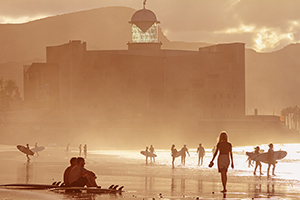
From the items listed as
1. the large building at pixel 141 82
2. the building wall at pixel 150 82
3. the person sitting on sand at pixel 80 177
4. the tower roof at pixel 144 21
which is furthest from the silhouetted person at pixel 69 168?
the tower roof at pixel 144 21

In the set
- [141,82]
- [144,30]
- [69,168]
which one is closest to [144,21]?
[144,30]

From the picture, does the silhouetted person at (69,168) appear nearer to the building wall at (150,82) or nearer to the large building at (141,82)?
the large building at (141,82)

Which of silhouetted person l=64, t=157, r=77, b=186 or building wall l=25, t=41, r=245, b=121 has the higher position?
building wall l=25, t=41, r=245, b=121

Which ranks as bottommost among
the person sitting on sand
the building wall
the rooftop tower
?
the person sitting on sand

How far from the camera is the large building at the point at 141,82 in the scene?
120188 millimetres

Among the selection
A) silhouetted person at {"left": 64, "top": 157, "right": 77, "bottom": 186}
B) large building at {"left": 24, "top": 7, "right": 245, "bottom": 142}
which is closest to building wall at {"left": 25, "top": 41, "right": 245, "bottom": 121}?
large building at {"left": 24, "top": 7, "right": 245, "bottom": 142}

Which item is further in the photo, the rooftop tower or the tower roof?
the rooftop tower

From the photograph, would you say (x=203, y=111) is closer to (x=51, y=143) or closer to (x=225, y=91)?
(x=225, y=91)

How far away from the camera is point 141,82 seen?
4921 inches

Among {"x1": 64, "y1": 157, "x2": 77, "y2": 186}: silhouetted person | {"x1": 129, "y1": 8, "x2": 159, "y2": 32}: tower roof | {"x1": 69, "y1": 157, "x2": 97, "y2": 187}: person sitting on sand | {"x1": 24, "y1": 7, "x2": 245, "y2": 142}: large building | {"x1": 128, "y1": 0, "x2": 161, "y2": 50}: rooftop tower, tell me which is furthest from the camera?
{"x1": 128, "y1": 0, "x2": 161, "y2": 50}: rooftop tower

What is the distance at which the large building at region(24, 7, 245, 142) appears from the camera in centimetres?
12019

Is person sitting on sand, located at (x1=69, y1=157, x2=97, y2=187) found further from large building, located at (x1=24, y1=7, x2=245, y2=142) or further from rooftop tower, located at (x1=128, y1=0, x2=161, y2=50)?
rooftop tower, located at (x1=128, y1=0, x2=161, y2=50)

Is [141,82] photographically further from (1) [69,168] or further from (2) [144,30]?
(1) [69,168]

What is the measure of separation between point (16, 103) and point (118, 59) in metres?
20.4
